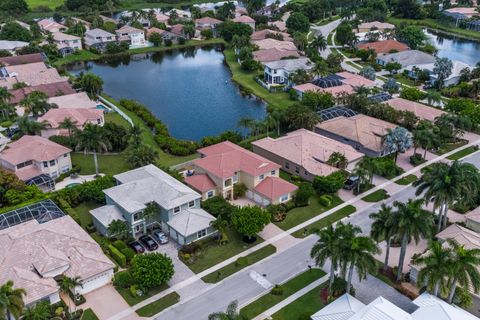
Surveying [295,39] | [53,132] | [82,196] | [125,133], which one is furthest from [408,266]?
[295,39]

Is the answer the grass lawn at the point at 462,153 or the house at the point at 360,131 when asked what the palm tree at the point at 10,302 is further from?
the grass lawn at the point at 462,153

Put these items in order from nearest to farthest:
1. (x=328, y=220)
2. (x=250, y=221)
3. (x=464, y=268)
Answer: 1. (x=464, y=268)
2. (x=250, y=221)
3. (x=328, y=220)

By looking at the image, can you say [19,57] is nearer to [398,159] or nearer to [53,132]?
[53,132]

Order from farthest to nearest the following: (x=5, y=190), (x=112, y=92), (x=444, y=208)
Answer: (x=112, y=92)
(x=5, y=190)
(x=444, y=208)

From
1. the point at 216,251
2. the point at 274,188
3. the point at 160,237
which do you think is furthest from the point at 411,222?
the point at 160,237

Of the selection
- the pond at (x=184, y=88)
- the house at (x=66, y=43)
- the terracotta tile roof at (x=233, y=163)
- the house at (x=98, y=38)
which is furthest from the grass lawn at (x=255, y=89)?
the house at (x=66, y=43)

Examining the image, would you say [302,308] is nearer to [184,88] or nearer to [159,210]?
[159,210]
